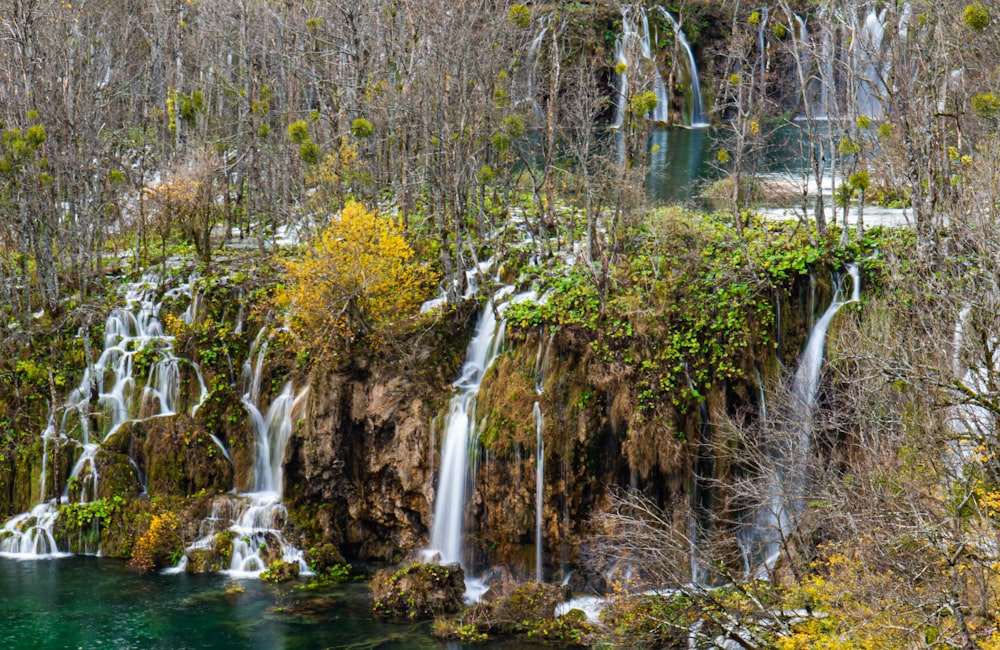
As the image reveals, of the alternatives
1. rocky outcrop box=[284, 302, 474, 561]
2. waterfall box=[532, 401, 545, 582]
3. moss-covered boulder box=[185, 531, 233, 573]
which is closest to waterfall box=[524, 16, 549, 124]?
rocky outcrop box=[284, 302, 474, 561]

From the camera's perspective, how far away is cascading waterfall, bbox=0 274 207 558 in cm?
2275

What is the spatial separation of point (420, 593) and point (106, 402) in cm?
1067

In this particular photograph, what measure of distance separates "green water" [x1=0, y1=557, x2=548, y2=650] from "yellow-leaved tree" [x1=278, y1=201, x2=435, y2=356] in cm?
590

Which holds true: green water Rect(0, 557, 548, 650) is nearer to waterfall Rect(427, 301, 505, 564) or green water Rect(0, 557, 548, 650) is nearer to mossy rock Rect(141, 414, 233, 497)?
waterfall Rect(427, 301, 505, 564)

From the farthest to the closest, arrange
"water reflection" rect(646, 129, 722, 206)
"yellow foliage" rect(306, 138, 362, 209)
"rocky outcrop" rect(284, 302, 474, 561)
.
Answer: "water reflection" rect(646, 129, 722, 206), "yellow foliage" rect(306, 138, 362, 209), "rocky outcrop" rect(284, 302, 474, 561)

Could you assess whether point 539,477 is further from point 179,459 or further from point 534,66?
point 534,66

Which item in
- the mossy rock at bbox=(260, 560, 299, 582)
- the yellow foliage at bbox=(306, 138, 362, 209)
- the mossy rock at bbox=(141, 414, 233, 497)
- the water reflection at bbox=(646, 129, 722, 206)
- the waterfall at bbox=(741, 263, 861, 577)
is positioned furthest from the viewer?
the water reflection at bbox=(646, 129, 722, 206)

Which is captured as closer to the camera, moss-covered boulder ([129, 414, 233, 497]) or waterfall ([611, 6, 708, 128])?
moss-covered boulder ([129, 414, 233, 497])

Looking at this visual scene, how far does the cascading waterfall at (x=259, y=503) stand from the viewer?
70.1 ft

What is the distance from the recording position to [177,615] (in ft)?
62.0

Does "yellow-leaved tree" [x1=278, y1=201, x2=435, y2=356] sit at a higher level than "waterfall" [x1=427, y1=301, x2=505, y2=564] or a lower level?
higher

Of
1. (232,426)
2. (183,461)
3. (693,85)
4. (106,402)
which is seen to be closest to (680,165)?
(693,85)

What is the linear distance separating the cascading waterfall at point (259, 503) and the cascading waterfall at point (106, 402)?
1220 millimetres

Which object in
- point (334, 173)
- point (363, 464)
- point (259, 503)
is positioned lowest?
point (259, 503)
